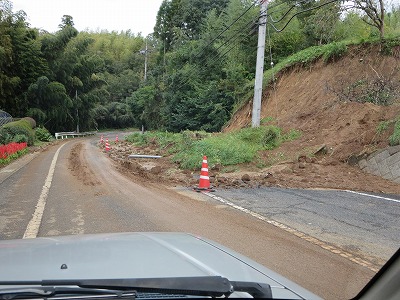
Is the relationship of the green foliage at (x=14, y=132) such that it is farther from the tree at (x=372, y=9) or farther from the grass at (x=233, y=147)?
the tree at (x=372, y=9)

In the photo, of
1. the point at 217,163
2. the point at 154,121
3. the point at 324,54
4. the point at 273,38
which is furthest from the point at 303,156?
the point at 154,121

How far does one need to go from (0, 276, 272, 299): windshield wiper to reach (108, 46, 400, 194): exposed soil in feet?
33.8

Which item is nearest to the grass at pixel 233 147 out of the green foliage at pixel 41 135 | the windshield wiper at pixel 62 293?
the windshield wiper at pixel 62 293

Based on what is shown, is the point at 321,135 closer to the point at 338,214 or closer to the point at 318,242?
the point at 338,214

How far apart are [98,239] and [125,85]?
9101 cm

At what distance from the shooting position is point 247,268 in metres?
2.50

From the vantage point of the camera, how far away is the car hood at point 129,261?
7.06 feet

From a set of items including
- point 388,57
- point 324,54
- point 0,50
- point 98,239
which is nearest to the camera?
point 98,239

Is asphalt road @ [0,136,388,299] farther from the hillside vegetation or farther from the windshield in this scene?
the hillside vegetation

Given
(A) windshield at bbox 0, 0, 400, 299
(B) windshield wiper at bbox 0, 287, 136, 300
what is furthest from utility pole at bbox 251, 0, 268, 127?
(B) windshield wiper at bbox 0, 287, 136, 300

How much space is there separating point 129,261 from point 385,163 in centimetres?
1215

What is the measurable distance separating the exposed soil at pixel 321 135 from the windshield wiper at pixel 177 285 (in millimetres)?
10317

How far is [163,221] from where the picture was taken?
779 centimetres

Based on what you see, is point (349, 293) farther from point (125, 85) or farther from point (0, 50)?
point (125, 85)
